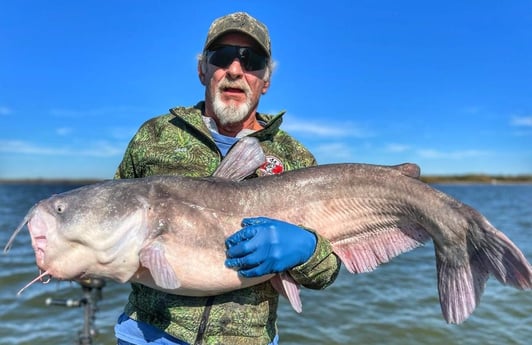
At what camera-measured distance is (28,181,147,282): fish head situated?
2623 millimetres

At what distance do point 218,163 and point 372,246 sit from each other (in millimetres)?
1277

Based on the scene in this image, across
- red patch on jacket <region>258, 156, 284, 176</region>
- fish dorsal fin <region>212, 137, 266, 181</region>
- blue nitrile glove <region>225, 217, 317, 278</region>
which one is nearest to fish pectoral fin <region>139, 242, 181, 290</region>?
blue nitrile glove <region>225, 217, 317, 278</region>

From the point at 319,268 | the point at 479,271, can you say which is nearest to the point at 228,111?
the point at 319,268

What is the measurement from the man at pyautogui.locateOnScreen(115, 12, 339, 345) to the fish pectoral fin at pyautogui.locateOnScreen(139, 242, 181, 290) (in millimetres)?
386

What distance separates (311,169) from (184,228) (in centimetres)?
94

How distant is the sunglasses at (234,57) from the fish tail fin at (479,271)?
2.01 m

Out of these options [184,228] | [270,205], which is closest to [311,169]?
[270,205]

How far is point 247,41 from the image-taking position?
368cm

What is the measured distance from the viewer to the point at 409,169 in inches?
119

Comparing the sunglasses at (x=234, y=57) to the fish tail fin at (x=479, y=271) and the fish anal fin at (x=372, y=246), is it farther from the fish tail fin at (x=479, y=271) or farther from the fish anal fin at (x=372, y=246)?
the fish tail fin at (x=479, y=271)

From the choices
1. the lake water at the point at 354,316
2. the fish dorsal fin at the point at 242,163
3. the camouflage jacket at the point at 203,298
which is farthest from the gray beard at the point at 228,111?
the lake water at the point at 354,316

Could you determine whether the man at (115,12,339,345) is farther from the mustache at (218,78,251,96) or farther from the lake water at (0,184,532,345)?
the lake water at (0,184,532,345)

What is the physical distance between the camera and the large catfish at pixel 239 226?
266 cm

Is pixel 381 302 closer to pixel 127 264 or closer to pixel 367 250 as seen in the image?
pixel 367 250
